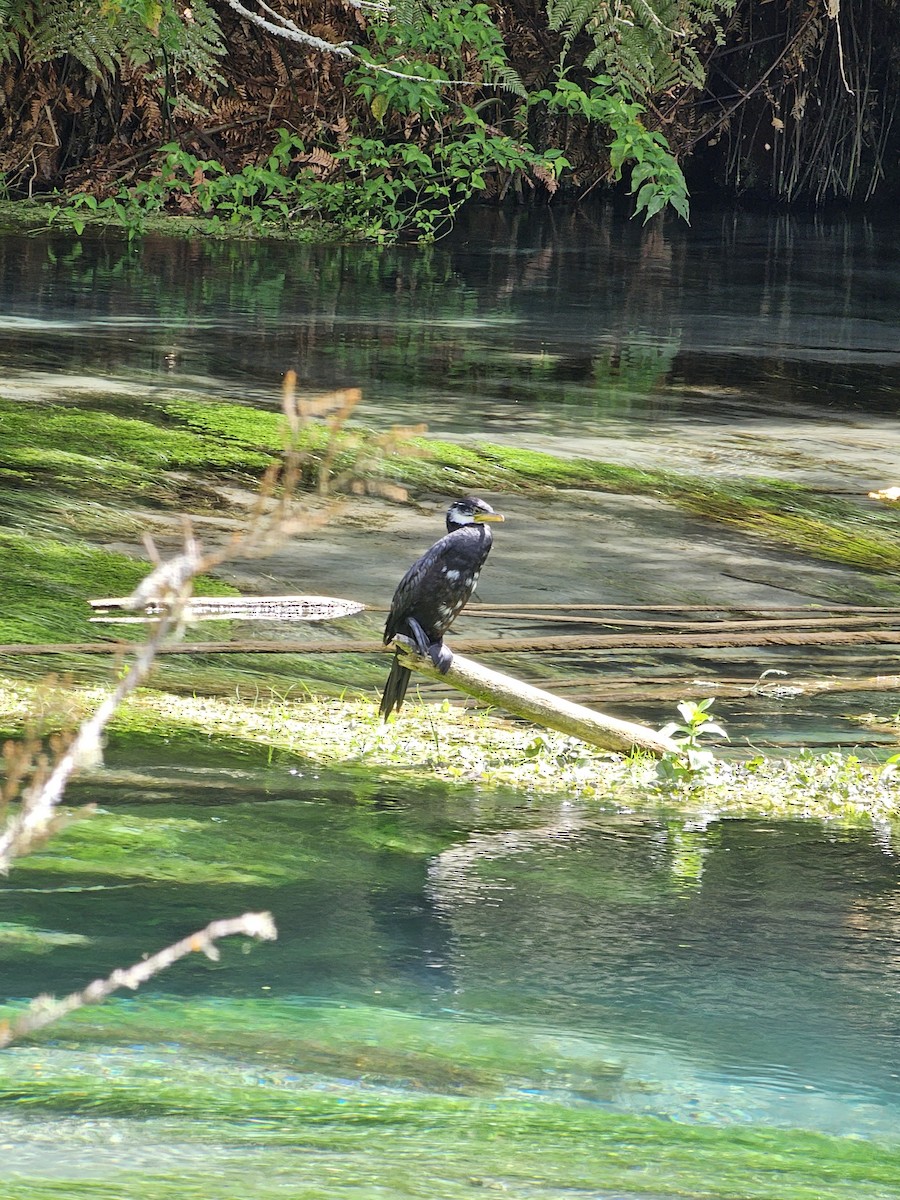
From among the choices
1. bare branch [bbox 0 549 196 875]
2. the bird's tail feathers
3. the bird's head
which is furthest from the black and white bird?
bare branch [bbox 0 549 196 875]

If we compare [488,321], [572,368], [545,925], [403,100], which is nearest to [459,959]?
[545,925]

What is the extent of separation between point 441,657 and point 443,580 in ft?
0.53

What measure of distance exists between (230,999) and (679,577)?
3150 millimetres

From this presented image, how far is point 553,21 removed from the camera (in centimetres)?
1235

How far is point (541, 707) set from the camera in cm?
379

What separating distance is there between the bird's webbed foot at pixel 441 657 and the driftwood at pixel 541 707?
0.01 metres

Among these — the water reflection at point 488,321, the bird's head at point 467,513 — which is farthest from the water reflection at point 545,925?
the water reflection at point 488,321

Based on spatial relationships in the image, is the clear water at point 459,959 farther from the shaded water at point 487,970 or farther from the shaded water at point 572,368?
the shaded water at point 572,368

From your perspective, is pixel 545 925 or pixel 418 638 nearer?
pixel 545 925

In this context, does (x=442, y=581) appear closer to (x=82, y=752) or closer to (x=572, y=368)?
(x=82, y=752)

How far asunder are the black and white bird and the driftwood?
0.04 m

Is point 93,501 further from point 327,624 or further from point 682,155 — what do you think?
point 682,155

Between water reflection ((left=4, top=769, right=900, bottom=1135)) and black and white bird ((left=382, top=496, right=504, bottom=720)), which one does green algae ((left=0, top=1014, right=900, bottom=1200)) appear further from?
black and white bird ((left=382, top=496, right=504, bottom=720))

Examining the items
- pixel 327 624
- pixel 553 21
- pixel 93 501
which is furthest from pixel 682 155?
pixel 327 624
